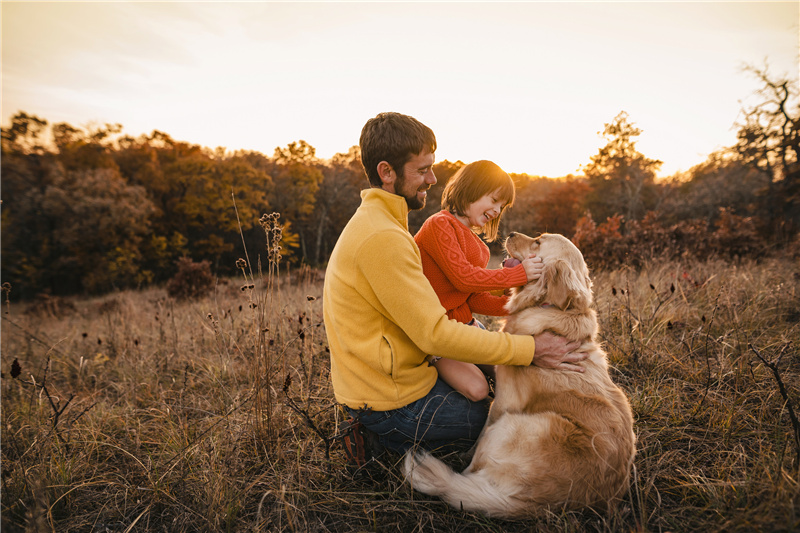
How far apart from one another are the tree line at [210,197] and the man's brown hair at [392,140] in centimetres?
1279

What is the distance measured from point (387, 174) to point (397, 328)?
929 millimetres

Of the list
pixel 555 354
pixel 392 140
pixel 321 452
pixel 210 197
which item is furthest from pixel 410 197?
pixel 210 197

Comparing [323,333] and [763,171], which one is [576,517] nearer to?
[323,333]

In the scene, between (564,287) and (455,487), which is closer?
(455,487)

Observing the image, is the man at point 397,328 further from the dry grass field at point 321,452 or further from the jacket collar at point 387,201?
the dry grass field at point 321,452

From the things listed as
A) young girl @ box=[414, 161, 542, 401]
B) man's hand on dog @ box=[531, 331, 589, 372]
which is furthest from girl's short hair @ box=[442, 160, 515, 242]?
man's hand on dog @ box=[531, 331, 589, 372]

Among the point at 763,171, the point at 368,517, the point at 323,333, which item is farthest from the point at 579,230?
the point at 763,171

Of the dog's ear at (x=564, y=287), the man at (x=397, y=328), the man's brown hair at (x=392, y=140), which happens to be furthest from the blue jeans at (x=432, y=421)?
the man's brown hair at (x=392, y=140)

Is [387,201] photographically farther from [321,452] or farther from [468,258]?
[321,452]

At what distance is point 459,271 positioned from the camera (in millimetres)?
2590

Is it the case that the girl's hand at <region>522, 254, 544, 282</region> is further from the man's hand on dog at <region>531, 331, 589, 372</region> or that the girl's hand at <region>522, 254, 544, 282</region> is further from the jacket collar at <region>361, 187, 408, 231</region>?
the jacket collar at <region>361, 187, 408, 231</region>

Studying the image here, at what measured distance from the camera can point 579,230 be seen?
404 inches

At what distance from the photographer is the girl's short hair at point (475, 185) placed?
9.61 ft

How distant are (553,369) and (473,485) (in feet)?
2.64
